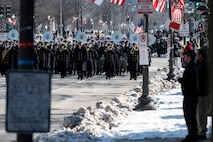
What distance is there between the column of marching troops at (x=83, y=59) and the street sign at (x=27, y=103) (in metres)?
26.9

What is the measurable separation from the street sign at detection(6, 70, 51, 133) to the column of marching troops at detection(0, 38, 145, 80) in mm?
26924

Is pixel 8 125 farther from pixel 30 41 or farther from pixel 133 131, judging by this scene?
pixel 133 131

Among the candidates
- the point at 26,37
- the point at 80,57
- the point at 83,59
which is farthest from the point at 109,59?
the point at 26,37

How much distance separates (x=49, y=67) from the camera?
3731cm

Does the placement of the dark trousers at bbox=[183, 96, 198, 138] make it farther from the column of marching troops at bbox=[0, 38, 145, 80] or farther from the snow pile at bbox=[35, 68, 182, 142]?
the column of marching troops at bbox=[0, 38, 145, 80]

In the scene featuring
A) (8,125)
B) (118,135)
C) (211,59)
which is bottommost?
(118,135)

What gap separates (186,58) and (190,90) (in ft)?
1.96

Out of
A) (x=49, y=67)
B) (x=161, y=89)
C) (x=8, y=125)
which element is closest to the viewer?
(x=8, y=125)

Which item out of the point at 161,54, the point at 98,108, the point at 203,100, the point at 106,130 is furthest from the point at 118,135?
the point at 161,54

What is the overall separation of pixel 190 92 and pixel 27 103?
5.90m

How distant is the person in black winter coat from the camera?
11.6 metres

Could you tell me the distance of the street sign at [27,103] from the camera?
6.27 m

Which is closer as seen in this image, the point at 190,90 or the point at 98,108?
the point at 190,90

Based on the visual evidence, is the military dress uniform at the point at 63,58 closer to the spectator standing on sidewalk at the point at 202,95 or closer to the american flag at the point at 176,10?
the american flag at the point at 176,10
